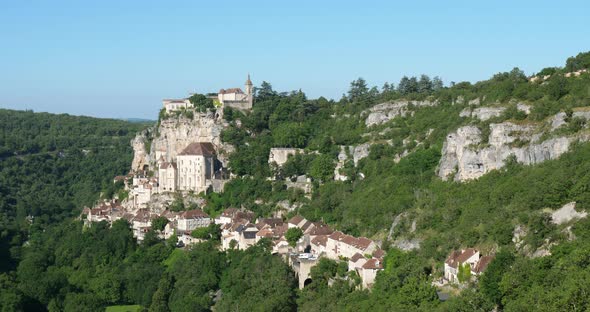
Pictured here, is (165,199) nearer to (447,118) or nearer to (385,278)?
(447,118)

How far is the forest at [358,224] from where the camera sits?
1670 inches

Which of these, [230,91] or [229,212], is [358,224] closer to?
[229,212]

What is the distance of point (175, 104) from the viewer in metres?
91.1

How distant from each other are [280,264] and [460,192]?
1283cm

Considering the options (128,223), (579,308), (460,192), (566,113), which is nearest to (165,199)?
(128,223)

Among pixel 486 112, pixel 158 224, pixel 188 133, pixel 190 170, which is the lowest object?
pixel 158 224

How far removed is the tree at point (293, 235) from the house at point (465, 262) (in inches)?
660

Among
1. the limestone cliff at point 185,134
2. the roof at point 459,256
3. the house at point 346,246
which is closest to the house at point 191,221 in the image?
the limestone cliff at point 185,134

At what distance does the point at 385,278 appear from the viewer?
47031mm

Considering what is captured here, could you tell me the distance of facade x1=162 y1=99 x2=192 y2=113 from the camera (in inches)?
3536

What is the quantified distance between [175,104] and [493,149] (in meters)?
44.3

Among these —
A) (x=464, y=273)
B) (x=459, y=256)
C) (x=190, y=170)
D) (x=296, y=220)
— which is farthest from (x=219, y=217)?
(x=464, y=273)

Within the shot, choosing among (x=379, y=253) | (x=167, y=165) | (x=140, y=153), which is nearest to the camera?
(x=379, y=253)

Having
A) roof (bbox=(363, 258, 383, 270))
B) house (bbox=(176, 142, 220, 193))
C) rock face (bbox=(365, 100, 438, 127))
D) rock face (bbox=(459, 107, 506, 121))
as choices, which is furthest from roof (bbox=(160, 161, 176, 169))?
roof (bbox=(363, 258, 383, 270))
